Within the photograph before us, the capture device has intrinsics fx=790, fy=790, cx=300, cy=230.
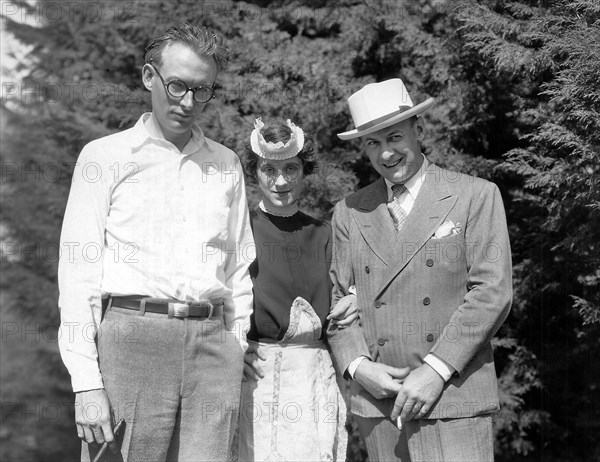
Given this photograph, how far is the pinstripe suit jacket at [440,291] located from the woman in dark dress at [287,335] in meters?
0.29

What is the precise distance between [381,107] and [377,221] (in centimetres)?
50

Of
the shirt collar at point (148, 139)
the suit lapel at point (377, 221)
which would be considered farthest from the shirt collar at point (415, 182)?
the shirt collar at point (148, 139)

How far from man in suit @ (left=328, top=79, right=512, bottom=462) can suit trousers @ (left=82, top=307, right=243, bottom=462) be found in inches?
24.3

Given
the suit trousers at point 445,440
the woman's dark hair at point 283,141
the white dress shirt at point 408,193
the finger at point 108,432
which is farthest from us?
the woman's dark hair at point 283,141

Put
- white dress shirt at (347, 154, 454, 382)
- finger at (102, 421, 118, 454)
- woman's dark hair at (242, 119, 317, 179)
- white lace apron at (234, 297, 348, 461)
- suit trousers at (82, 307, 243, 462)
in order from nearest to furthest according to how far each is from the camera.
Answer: finger at (102, 421, 118, 454), suit trousers at (82, 307, 243, 462), white dress shirt at (347, 154, 454, 382), white lace apron at (234, 297, 348, 461), woman's dark hair at (242, 119, 317, 179)

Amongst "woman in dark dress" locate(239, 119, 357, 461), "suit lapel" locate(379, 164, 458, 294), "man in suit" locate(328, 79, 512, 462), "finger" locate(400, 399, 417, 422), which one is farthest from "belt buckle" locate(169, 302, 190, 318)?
"finger" locate(400, 399, 417, 422)

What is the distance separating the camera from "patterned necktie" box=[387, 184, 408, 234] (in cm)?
340

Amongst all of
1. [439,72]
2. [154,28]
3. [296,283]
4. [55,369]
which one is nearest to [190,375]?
[296,283]

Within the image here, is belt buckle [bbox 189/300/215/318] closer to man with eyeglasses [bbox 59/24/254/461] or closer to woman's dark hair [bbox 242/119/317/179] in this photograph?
man with eyeglasses [bbox 59/24/254/461]

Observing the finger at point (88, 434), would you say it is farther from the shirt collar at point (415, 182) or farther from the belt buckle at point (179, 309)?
the shirt collar at point (415, 182)

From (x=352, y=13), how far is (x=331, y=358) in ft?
9.35

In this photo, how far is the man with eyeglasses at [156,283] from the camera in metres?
3.06

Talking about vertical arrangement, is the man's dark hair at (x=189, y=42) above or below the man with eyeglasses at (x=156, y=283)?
above

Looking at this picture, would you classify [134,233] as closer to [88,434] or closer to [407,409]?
[88,434]
